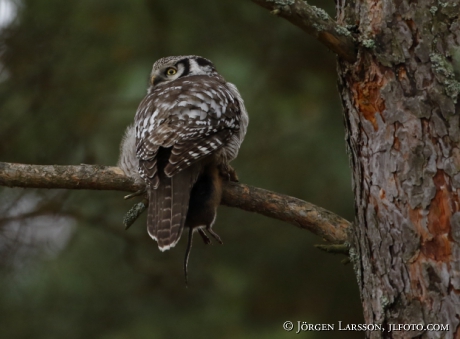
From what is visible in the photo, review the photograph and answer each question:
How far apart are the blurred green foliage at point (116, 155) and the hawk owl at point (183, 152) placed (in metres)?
1.17

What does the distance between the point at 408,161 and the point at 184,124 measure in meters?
1.32

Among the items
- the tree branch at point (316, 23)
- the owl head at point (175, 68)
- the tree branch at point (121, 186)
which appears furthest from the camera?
the owl head at point (175, 68)

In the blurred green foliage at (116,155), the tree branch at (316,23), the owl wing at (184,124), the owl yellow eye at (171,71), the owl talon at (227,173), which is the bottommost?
the blurred green foliage at (116,155)

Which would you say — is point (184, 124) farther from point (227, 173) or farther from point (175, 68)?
point (175, 68)

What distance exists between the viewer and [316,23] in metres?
2.36

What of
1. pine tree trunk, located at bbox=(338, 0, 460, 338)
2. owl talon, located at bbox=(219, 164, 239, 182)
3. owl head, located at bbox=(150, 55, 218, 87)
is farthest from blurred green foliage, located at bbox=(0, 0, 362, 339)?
pine tree trunk, located at bbox=(338, 0, 460, 338)

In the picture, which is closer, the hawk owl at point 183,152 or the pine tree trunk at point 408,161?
the pine tree trunk at point 408,161

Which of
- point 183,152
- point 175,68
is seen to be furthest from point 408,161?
point 175,68

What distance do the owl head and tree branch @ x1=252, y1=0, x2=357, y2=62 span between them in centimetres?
218

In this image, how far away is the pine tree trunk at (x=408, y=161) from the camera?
2.30m

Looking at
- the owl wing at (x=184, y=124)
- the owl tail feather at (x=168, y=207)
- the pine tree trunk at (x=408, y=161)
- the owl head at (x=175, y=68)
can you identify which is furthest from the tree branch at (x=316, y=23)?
the owl head at (x=175, y=68)

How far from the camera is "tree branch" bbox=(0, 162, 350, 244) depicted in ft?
9.20

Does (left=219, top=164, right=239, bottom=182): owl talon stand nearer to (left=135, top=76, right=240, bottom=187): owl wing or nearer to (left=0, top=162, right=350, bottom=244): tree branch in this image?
(left=135, top=76, right=240, bottom=187): owl wing

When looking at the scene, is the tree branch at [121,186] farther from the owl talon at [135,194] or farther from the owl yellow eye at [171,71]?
the owl yellow eye at [171,71]
